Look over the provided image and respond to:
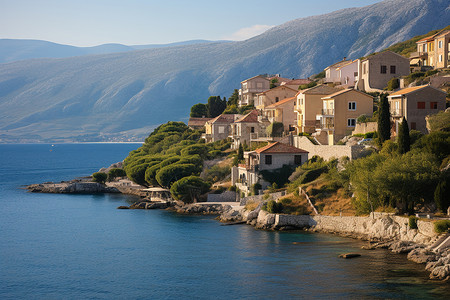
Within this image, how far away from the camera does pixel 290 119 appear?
280ft

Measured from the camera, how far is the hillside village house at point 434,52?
8206cm

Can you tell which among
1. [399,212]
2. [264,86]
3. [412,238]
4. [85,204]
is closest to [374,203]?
[399,212]

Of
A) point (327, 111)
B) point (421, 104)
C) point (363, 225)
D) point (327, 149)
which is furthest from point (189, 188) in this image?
point (421, 104)

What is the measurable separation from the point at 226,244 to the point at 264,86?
66923mm

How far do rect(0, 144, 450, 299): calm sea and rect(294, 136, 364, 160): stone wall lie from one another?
11411 mm

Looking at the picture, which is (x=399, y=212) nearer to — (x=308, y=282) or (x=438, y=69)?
(x=308, y=282)

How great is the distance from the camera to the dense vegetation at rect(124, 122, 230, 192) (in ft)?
258

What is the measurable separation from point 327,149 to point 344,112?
8.05 metres

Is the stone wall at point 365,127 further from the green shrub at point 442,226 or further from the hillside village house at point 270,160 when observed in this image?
the green shrub at point 442,226

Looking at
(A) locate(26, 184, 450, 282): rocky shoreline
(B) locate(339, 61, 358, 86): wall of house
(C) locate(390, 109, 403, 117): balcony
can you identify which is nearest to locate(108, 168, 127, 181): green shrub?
(A) locate(26, 184, 450, 282): rocky shoreline

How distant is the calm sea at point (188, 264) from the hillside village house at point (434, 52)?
1691 inches

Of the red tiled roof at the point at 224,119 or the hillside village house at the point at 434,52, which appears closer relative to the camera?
the hillside village house at the point at 434,52

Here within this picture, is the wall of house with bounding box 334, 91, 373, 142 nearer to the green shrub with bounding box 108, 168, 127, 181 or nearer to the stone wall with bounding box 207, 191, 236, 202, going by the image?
the stone wall with bounding box 207, 191, 236, 202

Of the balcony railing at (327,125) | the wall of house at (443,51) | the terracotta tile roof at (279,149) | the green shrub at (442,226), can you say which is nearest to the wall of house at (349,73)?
the wall of house at (443,51)
